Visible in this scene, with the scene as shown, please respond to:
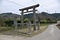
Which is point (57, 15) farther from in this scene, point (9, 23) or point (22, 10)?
point (22, 10)

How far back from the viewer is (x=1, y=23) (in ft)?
131

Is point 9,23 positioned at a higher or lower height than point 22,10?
lower

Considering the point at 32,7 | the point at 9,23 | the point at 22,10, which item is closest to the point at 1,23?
the point at 9,23

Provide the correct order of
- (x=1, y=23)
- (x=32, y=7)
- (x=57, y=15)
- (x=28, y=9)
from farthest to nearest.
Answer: (x=57, y=15) < (x=1, y=23) < (x=28, y=9) < (x=32, y=7)

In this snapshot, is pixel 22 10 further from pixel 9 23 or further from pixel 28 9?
pixel 9 23

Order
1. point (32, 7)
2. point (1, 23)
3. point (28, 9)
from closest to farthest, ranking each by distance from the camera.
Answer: point (32, 7) → point (28, 9) → point (1, 23)

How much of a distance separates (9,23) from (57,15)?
275 ft

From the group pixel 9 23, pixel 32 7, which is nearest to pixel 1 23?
pixel 9 23

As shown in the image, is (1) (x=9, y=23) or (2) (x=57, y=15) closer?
(1) (x=9, y=23)

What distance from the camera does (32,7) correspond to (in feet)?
73.1

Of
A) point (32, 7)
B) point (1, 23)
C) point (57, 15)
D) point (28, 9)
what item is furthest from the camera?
point (57, 15)

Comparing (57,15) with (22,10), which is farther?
(57,15)

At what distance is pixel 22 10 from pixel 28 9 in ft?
4.42

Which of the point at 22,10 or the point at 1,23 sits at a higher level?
the point at 22,10
